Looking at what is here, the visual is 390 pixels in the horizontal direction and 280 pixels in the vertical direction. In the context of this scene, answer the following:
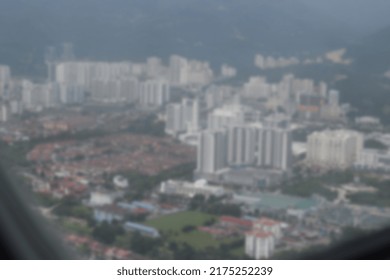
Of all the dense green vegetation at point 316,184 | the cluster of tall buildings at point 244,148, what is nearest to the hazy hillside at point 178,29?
the cluster of tall buildings at point 244,148

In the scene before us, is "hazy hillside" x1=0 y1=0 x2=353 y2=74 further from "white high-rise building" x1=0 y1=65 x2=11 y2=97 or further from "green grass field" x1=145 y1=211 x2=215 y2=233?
"green grass field" x1=145 y1=211 x2=215 y2=233

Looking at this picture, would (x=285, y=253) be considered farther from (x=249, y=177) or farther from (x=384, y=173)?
(x=384, y=173)

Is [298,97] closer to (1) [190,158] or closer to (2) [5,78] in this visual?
(1) [190,158]

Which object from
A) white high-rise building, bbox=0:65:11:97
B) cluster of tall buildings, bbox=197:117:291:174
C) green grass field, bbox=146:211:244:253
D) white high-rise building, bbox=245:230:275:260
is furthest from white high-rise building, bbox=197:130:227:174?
white high-rise building, bbox=0:65:11:97

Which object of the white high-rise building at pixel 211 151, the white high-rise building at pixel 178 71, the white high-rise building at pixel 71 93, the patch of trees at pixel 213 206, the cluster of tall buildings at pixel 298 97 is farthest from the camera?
the white high-rise building at pixel 178 71

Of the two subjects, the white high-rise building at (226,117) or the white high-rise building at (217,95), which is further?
the white high-rise building at (217,95)

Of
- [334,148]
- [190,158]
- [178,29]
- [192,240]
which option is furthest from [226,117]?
[192,240]

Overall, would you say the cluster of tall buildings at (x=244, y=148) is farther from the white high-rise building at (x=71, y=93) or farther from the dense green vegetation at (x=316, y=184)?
the white high-rise building at (x=71, y=93)
